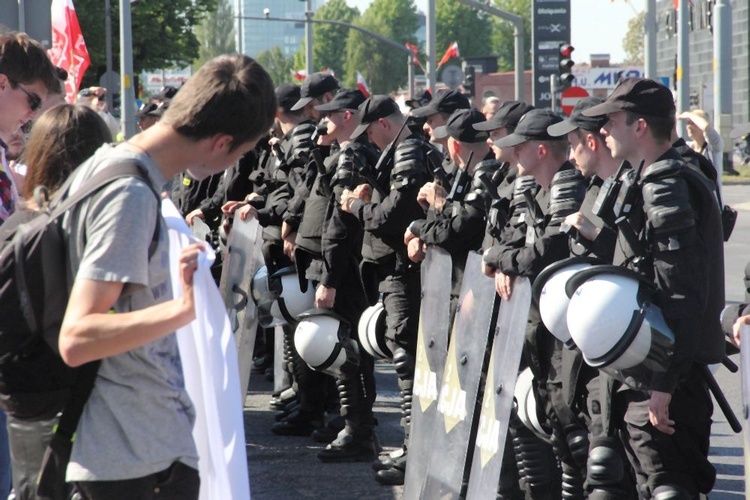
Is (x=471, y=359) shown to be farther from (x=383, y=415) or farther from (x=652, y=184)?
(x=383, y=415)

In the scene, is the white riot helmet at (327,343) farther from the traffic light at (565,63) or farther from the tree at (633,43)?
the tree at (633,43)

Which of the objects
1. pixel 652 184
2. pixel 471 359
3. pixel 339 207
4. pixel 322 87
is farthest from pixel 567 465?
pixel 322 87

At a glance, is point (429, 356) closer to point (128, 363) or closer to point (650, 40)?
point (128, 363)

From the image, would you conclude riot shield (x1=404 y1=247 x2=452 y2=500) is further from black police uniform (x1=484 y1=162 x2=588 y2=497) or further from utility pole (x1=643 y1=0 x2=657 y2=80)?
utility pole (x1=643 y1=0 x2=657 y2=80)

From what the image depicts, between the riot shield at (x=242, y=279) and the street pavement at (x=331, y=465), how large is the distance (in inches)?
23.8

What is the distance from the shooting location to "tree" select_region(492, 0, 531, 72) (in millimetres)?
103988

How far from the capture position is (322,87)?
8.37 metres

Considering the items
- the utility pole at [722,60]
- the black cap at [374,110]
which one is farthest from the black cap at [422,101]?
the utility pole at [722,60]

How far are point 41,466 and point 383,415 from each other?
5421 mm

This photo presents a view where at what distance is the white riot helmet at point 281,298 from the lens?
7.42 metres

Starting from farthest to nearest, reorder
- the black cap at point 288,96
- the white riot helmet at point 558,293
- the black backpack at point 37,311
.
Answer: the black cap at point 288,96
the white riot helmet at point 558,293
the black backpack at point 37,311

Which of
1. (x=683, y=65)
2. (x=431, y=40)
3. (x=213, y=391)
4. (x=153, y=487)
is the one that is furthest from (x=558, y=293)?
(x=431, y=40)

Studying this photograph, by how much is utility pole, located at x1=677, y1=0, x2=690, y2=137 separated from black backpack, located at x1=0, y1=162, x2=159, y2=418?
18.8 meters

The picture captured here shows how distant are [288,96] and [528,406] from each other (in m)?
4.43
